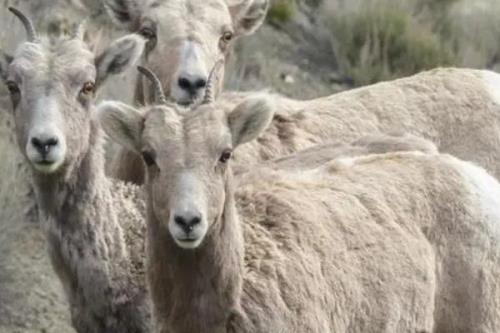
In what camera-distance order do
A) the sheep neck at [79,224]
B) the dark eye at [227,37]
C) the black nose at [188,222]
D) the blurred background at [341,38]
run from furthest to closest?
the blurred background at [341,38] < the dark eye at [227,37] < the sheep neck at [79,224] < the black nose at [188,222]

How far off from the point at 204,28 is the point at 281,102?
936mm

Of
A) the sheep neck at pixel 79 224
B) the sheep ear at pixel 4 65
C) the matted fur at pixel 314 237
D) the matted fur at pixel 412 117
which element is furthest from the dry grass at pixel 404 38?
the sheep neck at pixel 79 224

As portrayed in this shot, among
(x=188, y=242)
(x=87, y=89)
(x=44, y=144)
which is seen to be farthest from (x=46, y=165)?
(x=188, y=242)

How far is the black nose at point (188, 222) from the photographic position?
7.07 m

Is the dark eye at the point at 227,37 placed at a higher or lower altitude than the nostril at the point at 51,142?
lower

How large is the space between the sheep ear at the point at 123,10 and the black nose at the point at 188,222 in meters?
3.47

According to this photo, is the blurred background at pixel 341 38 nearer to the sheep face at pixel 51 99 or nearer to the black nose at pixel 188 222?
the sheep face at pixel 51 99

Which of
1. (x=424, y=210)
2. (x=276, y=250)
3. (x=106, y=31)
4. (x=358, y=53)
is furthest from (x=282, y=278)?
(x=358, y=53)

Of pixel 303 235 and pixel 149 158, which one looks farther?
pixel 303 235

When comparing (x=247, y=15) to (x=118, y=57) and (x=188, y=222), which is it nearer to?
(x=118, y=57)

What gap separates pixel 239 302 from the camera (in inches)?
300

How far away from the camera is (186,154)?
7355 mm

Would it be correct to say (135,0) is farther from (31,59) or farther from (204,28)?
(31,59)

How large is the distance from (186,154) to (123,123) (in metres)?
0.50
